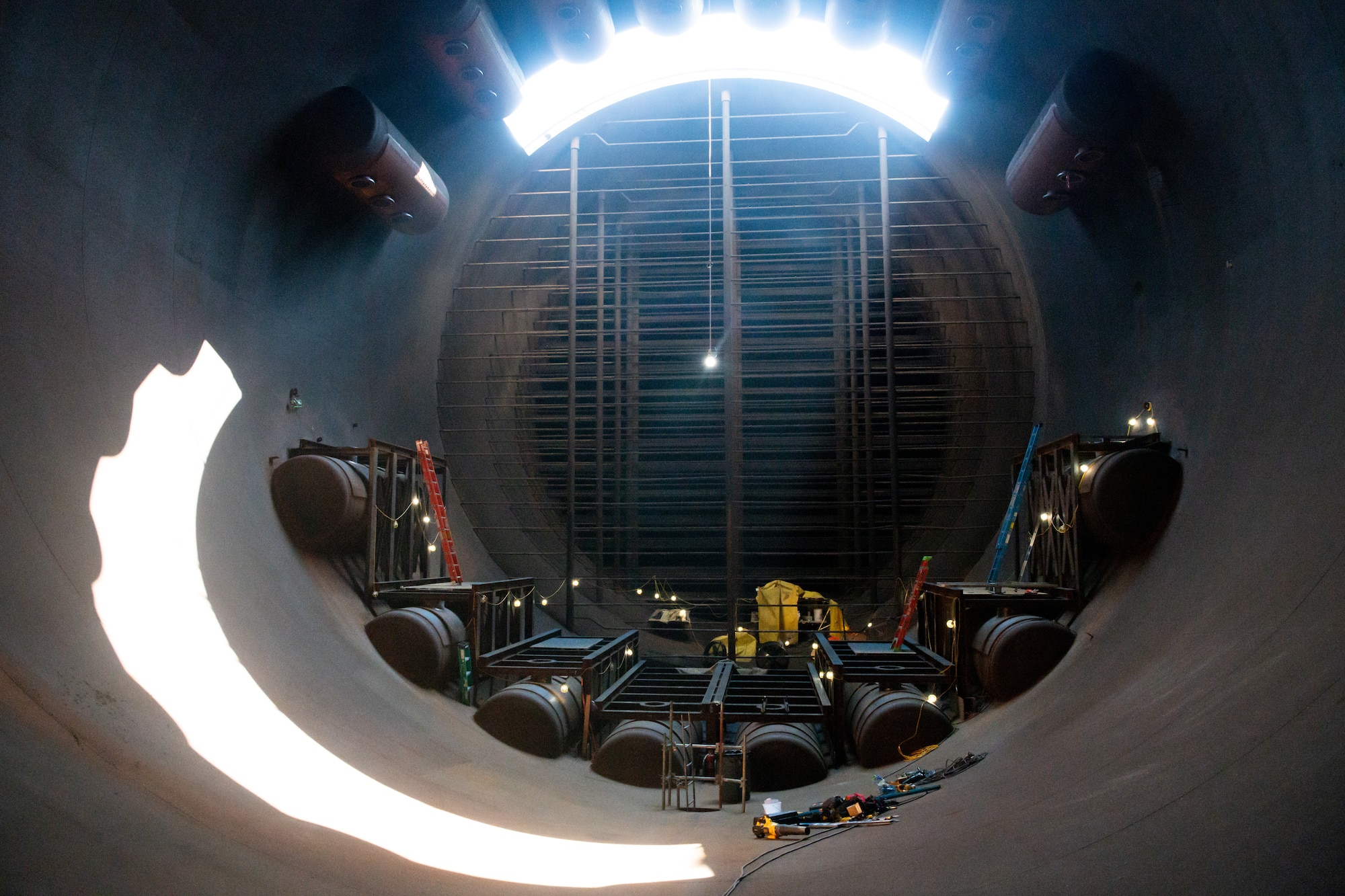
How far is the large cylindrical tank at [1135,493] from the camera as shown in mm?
7492

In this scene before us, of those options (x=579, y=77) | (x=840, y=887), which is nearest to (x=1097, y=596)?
(x=840, y=887)

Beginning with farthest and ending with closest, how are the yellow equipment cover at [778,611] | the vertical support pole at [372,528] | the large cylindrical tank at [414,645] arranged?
the yellow equipment cover at [778,611]
the vertical support pole at [372,528]
the large cylindrical tank at [414,645]

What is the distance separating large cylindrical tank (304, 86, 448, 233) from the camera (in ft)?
26.7

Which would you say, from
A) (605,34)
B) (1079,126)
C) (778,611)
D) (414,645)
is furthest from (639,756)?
(605,34)

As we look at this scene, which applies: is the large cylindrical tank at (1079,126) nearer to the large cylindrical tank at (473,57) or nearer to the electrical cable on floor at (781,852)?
the large cylindrical tank at (473,57)

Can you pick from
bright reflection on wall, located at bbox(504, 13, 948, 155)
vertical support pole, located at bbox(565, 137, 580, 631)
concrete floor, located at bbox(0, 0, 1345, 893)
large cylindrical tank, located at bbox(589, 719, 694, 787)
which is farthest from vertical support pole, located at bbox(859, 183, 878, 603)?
large cylindrical tank, located at bbox(589, 719, 694, 787)

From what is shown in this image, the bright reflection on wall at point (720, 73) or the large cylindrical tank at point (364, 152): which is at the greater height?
the bright reflection on wall at point (720, 73)

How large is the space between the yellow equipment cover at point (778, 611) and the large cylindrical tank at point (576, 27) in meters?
7.76

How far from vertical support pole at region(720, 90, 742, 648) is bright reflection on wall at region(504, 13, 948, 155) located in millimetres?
802

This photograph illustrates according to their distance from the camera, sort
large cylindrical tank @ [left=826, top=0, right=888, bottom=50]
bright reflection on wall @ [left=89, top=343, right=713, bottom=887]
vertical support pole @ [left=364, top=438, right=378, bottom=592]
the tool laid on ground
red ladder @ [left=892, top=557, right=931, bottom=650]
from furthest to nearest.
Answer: red ladder @ [left=892, top=557, right=931, bottom=650], large cylindrical tank @ [left=826, top=0, right=888, bottom=50], vertical support pole @ [left=364, top=438, right=378, bottom=592], the tool laid on ground, bright reflection on wall @ [left=89, top=343, right=713, bottom=887]

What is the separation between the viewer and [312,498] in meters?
8.29

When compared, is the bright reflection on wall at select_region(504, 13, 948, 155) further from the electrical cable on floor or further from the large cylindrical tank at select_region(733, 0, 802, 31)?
the electrical cable on floor

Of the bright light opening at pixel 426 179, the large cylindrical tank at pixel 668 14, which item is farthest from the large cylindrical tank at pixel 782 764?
the large cylindrical tank at pixel 668 14

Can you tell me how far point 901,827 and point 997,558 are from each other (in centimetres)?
640
